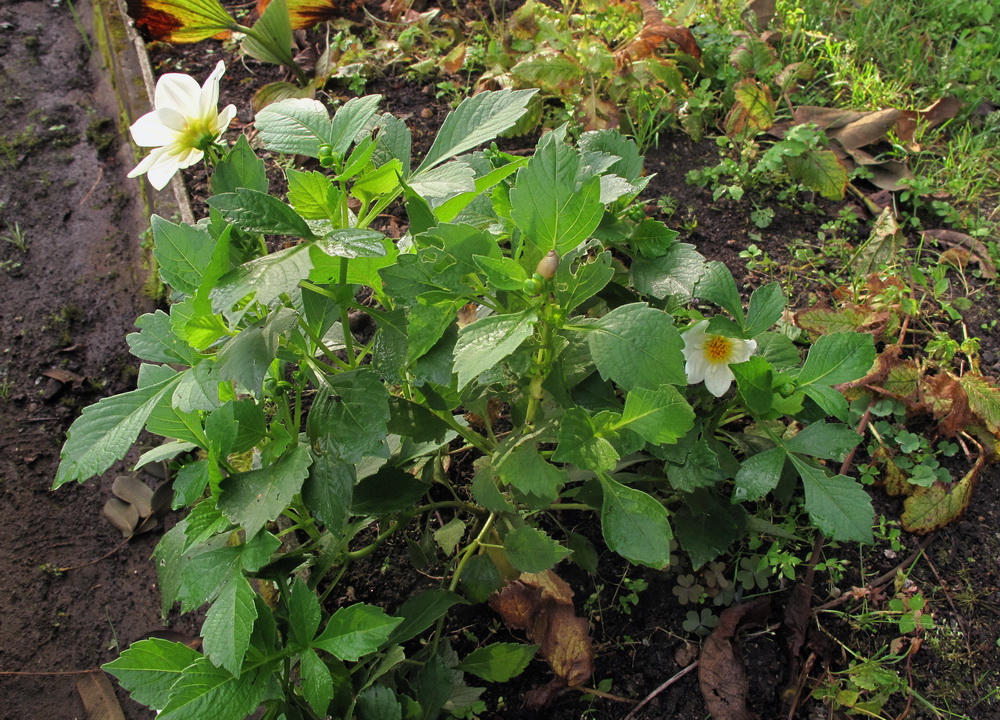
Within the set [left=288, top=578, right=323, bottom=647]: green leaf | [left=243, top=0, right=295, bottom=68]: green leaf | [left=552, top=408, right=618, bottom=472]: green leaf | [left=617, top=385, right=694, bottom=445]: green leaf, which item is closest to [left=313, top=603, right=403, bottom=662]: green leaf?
[left=288, top=578, right=323, bottom=647]: green leaf

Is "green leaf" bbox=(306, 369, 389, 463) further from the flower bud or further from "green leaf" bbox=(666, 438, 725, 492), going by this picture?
"green leaf" bbox=(666, 438, 725, 492)

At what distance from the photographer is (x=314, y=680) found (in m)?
1.17

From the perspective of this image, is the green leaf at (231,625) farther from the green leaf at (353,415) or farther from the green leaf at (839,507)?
the green leaf at (839,507)

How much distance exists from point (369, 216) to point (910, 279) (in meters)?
1.60

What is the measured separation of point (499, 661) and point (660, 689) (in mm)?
358

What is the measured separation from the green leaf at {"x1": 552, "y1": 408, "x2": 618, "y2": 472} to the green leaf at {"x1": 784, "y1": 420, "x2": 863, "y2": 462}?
16.0 inches

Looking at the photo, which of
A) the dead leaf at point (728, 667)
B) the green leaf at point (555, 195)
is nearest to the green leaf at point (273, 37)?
the green leaf at point (555, 195)

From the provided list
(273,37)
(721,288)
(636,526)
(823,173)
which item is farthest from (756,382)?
(273,37)

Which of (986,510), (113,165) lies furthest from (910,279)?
(113,165)

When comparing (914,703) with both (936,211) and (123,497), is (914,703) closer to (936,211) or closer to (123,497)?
(936,211)

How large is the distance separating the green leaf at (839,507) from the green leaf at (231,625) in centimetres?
95

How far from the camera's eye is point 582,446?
120cm

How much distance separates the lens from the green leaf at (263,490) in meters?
1.15

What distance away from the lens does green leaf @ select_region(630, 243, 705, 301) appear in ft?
4.56
